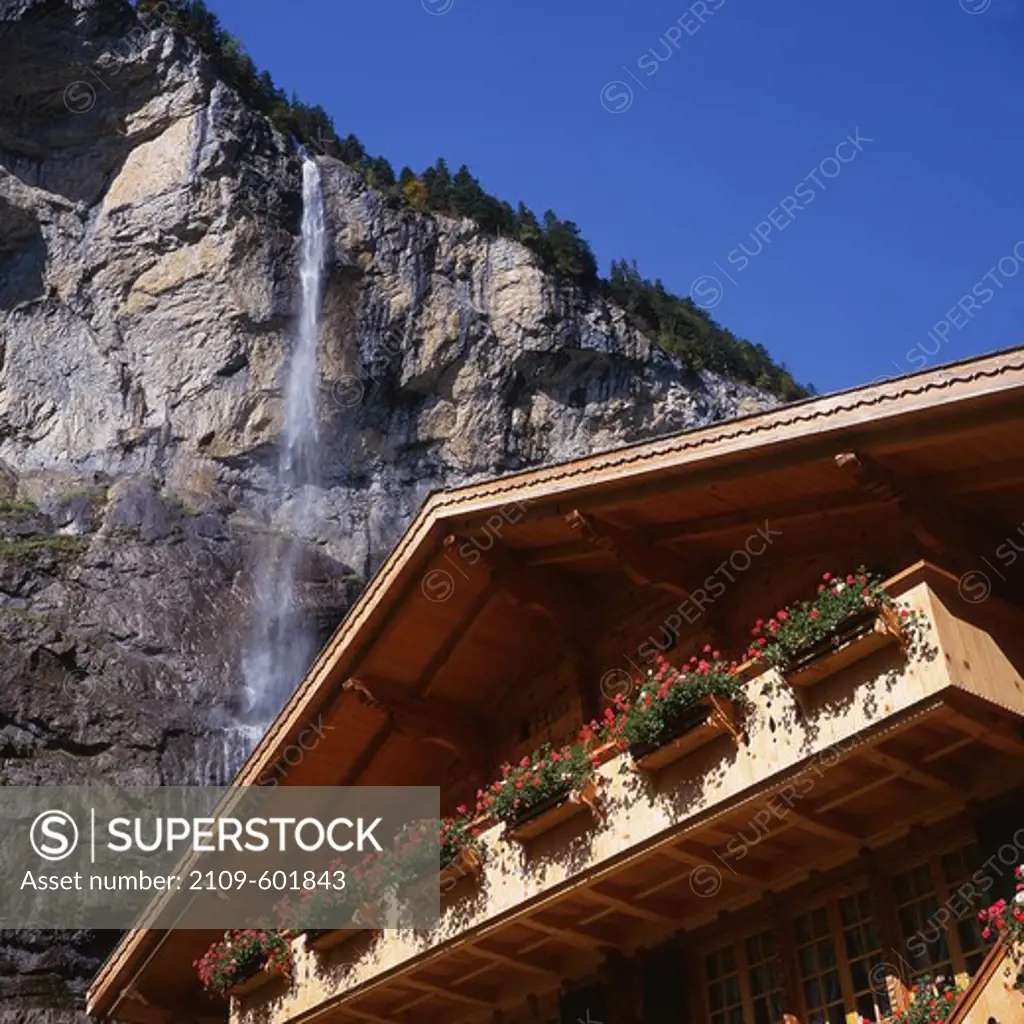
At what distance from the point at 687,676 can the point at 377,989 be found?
5.13m

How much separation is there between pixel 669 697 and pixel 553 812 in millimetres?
1607

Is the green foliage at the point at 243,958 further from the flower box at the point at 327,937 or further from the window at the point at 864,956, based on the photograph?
the window at the point at 864,956

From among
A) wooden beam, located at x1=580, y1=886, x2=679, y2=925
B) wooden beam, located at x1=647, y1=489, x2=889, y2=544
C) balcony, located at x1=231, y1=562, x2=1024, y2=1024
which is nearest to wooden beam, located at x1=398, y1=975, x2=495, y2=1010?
balcony, located at x1=231, y1=562, x2=1024, y2=1024

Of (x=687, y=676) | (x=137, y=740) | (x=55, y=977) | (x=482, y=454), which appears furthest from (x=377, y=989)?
(x=482, y=454)

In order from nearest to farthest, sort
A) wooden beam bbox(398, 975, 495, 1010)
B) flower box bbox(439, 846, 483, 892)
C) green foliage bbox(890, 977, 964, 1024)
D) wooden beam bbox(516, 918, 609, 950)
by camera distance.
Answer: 1. green foliage bbox(890, 977, 964, 1024)
2. wooden beam bbox(516, 918, 609, 950)
3. flower box bbox(439, 846, 483, 892)
4. wooden beam bbox(398, 975, 495, 1010)

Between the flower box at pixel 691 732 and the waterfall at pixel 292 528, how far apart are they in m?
31.0

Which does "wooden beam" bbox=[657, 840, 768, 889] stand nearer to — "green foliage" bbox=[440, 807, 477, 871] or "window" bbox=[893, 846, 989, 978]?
"window" bbox=[893, 846, 989, 978]

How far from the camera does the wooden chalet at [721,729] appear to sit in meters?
9.83
